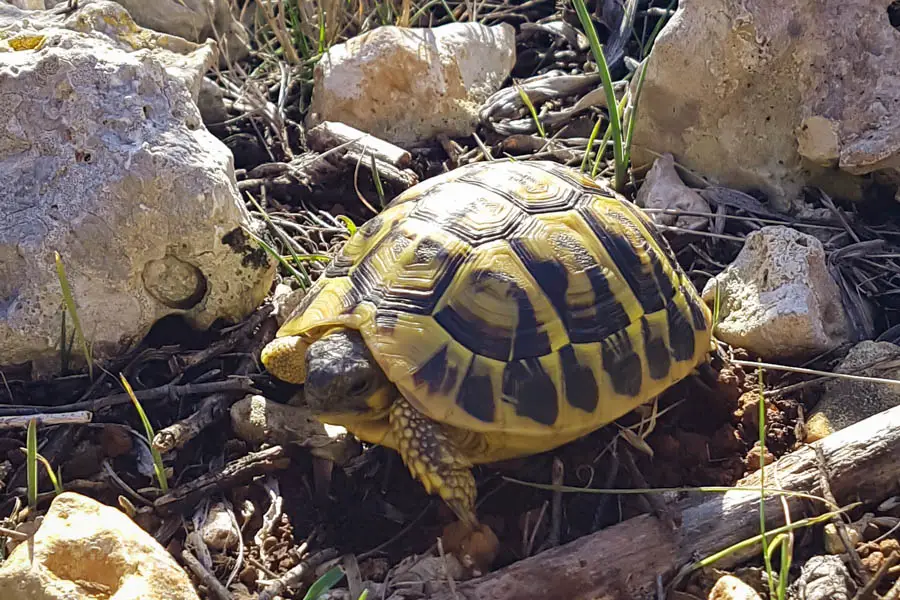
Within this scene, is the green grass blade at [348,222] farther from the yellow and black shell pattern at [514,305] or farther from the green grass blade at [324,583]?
the green grass blade at [324,583]

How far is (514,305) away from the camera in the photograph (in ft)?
6.52

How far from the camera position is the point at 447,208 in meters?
2.11

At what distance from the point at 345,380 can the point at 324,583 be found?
17.3 inches

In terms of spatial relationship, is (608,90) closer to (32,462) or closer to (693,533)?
(693,533)

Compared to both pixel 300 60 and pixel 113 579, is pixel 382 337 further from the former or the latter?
pixel 300 60

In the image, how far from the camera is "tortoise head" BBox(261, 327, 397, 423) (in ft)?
6.25

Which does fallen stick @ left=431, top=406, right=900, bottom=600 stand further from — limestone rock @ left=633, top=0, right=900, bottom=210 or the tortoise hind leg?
limestone rock @ left=633, top=0, right=900, bottom=210

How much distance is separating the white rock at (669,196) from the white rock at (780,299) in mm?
321

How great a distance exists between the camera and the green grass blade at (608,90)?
8.55 ft

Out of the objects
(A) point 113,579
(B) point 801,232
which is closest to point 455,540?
(A) point 113,579

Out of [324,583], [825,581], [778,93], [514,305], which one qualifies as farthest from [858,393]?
[324,583]

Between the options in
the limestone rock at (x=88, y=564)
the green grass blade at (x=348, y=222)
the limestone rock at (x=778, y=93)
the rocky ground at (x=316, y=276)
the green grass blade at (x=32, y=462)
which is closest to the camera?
the limestone rock at (x=88, y=564)

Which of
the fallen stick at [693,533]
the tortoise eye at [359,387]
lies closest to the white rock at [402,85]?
the tortoise eye at [359,387]

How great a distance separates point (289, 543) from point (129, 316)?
2.61ft
